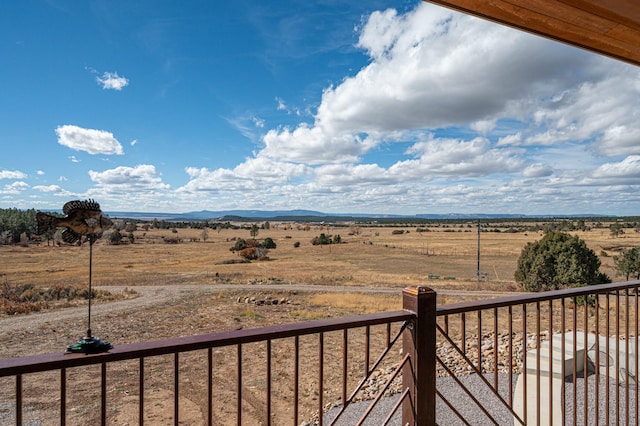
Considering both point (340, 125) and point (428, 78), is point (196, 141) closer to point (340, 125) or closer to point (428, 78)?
point (340, 125)

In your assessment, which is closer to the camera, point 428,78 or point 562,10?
point 562,10

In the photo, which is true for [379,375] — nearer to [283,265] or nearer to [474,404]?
[474,404]

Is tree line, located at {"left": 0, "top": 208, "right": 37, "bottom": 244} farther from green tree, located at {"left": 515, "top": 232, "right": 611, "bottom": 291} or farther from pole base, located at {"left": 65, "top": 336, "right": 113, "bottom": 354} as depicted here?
pole base, located at {"left": 65, "top": 336, "right": 113, "bottom": 354}

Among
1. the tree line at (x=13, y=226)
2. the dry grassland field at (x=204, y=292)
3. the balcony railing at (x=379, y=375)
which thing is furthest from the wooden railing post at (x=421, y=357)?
the tree line at (x=13, y=226)

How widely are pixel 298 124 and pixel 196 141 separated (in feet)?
24.4

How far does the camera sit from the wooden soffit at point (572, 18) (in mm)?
1452

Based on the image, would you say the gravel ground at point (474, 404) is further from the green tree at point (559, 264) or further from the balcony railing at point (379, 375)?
the green tree at point (559, 264)

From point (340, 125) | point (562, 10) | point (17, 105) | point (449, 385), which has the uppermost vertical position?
point (340, 125)

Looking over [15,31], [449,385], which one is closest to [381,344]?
[449,385]

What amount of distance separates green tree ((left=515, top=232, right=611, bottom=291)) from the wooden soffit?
1329 cm

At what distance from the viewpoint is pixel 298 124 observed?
2561 centimetres

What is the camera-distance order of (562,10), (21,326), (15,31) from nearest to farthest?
1. (562,10)
2. (15,31)
3. (21,326)

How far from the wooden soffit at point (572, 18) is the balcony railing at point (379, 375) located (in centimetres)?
118

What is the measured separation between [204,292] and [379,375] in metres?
12.8
